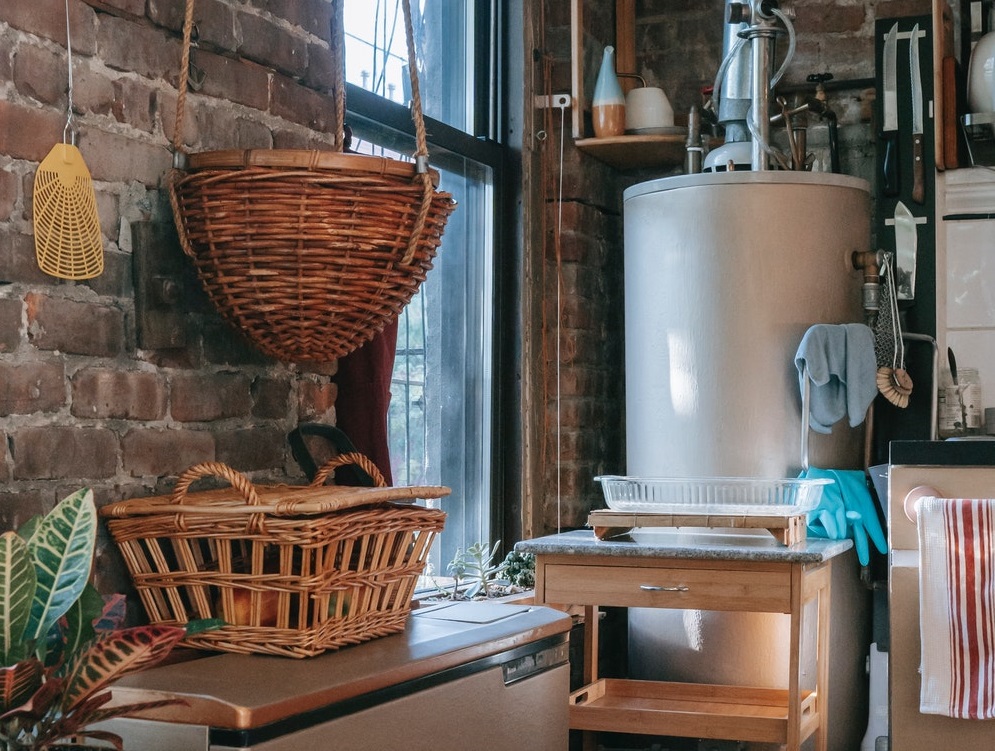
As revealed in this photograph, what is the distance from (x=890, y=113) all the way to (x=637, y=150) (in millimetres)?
626

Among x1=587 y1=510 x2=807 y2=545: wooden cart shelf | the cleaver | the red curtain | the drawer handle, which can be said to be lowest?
the drawer handle

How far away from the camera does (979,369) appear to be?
9.56ft

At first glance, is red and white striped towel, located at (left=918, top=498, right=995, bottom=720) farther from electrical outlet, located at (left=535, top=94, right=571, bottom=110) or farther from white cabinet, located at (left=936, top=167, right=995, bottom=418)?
electrical outlet, located at (left=535, top=94, right=571, bottom=110)

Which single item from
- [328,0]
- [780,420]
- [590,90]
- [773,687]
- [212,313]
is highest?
[590,90]

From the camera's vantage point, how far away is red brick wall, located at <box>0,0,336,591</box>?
4.35 ft

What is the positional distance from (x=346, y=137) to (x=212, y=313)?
472 mm

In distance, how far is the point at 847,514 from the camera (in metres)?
2.58

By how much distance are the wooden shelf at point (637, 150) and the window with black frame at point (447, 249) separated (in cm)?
27

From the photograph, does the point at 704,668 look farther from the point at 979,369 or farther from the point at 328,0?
the point at 328,0

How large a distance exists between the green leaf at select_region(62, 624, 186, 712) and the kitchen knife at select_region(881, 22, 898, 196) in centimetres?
239

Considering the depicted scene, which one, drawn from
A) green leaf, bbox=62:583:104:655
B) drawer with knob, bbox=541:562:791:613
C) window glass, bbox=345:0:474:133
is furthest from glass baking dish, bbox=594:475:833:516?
green leaf, bbox=62:583:104:655

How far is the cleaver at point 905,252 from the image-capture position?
292 cm

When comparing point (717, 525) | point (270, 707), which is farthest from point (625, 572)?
point (270, 707)

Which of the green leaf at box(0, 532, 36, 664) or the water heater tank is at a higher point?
the water heater tank
